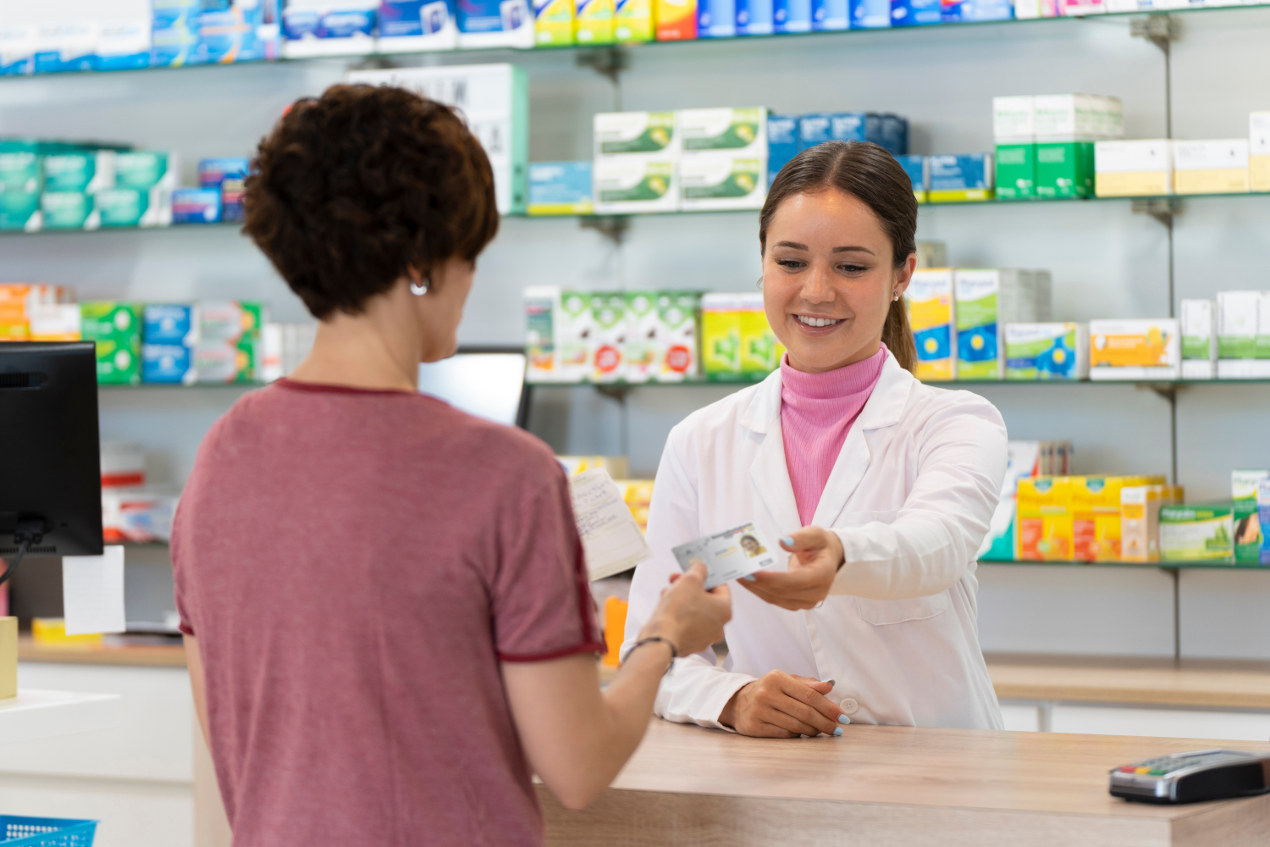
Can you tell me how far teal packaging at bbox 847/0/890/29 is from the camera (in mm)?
3682

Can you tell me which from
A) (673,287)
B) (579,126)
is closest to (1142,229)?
(673,287)

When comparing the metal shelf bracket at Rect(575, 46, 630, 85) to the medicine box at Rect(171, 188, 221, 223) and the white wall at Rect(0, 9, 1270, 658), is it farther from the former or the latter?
the medicine box at Rect(171, 188, 221, 223)

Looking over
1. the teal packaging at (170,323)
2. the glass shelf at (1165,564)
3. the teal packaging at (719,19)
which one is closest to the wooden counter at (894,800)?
the glass shelf at (1165,564)

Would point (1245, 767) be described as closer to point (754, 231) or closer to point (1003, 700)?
point (1003, 700)

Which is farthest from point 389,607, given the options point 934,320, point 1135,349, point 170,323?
point 170,323

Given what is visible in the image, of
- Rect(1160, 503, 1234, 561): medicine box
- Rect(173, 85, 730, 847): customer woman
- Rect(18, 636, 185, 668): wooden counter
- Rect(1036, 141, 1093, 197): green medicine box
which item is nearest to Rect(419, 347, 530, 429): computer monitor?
Rect(18, 636, 185, 668): wooden counter

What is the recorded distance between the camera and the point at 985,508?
6.23ft

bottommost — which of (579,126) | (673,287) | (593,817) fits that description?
(593,817)

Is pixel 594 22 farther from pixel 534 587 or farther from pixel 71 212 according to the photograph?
pixel 534 587

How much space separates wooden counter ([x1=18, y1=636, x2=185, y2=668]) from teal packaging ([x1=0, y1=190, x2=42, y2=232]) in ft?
4.14

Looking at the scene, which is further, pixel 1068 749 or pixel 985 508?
pixel 985 508

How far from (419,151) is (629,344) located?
8.48 ft

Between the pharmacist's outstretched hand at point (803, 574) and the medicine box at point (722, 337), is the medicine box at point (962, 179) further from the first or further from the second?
the pharmacist's outstretched hand at point (803, 574)

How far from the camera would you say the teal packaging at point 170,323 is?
165 inches
